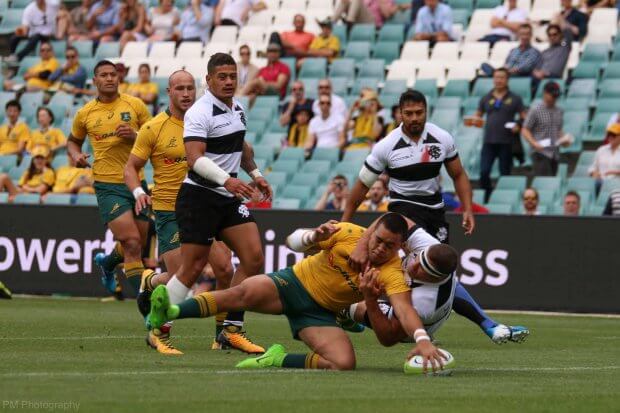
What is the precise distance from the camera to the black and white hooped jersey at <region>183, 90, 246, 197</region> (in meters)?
11.7

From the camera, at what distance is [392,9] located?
26938 mm

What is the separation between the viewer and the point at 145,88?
26.4 m

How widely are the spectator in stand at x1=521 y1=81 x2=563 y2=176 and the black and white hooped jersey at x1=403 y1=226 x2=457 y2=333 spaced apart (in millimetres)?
10644

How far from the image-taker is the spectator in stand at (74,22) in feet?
98.5

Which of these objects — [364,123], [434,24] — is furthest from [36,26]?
[364,123]

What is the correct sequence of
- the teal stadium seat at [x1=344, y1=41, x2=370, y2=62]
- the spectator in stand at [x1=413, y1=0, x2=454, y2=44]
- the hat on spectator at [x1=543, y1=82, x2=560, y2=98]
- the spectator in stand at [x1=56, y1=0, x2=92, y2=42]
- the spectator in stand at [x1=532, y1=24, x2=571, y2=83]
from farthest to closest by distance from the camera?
the spectator in stand at [x1=56, y1=0, x2=92, y2=42]
the teal stadium seat at [x1=344, y1=41, x2=370, y2=62]
the spectator in stand at [x1=413, y1=0, x2=454, y2=44]
the spectator in stand at [x1=532, y1=24, x2=571, y2=83]
the hat on spectator at [x1=543, y1=82, x2=560, y2=98]

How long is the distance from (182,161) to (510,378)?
13.9 feet

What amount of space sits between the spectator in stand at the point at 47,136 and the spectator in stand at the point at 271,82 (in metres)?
3.37

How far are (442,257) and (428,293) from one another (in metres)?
0.95

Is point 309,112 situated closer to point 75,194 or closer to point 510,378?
point 75,194

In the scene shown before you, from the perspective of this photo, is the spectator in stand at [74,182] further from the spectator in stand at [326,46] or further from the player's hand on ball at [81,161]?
the player's hand on ball at [81,161]

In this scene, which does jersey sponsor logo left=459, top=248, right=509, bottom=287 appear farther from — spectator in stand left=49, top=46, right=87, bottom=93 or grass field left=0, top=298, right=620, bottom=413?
spectator in stand left=49, top=46, right=87, bottom=93

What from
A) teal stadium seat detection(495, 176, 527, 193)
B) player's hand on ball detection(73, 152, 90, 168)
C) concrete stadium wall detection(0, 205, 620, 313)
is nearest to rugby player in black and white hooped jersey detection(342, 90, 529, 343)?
player's hand on ball detection(73, 152, 90, 168)

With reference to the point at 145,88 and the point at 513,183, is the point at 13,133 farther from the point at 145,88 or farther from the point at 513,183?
the point at 513,183
